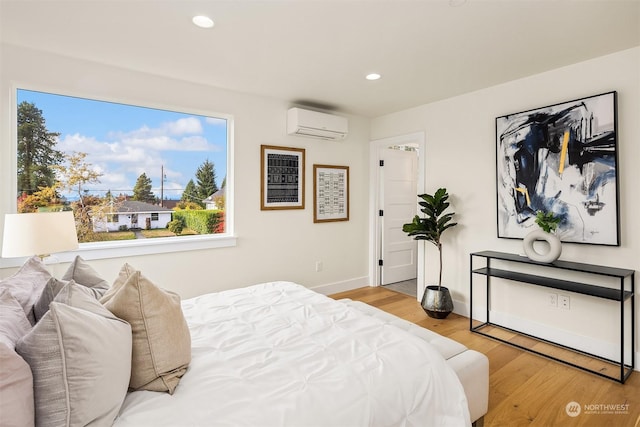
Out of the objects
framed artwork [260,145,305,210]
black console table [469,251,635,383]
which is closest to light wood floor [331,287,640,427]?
black console table [469,251,635,383]

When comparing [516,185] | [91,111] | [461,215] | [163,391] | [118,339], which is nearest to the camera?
[118,339]

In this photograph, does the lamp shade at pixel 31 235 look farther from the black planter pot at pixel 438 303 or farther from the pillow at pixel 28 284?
the black planter pot at pixel 438 303

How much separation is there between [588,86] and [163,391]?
364 centimetres

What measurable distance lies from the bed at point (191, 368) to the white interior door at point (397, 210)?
10.1 feet

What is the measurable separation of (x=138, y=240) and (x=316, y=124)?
231cm

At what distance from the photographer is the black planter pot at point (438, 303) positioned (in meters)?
3.52

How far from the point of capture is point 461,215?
12.1ft

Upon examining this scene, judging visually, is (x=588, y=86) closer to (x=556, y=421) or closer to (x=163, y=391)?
(x=556, y=421)

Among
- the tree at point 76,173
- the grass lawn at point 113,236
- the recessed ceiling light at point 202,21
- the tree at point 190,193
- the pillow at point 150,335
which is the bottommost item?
the pillow at point 150,335

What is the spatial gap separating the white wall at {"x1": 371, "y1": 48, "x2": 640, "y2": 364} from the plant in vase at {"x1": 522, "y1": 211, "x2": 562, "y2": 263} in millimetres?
238

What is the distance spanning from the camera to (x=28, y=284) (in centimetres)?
136

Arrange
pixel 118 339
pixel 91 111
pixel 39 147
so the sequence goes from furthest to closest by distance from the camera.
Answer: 1. pixel 91 111
2. pixel 39 147
3. pixel 118 339

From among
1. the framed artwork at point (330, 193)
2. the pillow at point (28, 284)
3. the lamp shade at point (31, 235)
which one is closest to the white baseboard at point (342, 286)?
the framed artwork at point (330, 193)

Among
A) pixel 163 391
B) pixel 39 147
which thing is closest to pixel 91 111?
pixel 39 147
